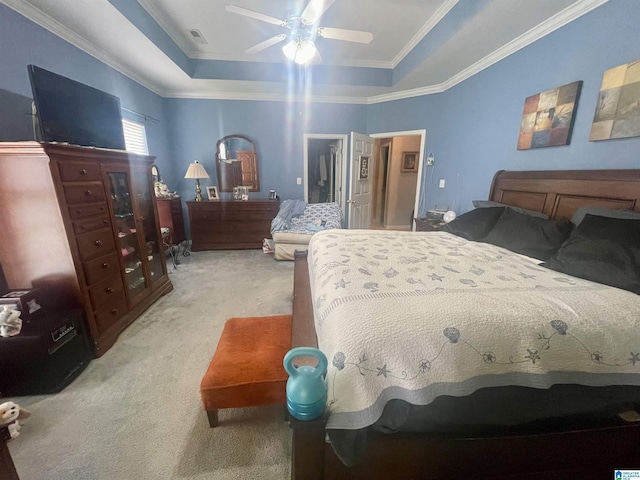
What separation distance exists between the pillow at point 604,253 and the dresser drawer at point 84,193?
3.04 m

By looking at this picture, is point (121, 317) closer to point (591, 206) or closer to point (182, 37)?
point (182, 37)

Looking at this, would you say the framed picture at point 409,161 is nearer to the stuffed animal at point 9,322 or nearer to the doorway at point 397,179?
the doorway at point 397,179

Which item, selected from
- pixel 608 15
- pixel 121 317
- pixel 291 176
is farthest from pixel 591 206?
pixel 291 176

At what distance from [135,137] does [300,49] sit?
8.96ft

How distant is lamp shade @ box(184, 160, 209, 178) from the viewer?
4.12 meters

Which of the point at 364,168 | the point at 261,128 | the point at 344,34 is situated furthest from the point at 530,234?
the point at 261,128

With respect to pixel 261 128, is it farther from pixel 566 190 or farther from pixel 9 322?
pixel 566 190

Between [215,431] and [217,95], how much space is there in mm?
4671

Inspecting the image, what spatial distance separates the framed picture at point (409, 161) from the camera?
585 cm

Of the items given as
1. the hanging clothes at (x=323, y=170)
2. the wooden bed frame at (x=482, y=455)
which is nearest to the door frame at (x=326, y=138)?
the hanging clothes at (x=323, y=170)

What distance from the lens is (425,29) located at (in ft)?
8.95

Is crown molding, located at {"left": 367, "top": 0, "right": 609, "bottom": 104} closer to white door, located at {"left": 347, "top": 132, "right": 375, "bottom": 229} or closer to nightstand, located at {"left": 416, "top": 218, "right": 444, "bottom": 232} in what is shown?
white door, located at {"left": 347, "top": 132, "right": 375, "bottom": 229}

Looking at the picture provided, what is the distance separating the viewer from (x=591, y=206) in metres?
1.73

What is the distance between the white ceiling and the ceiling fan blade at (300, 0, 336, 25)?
0.67 meters
